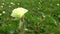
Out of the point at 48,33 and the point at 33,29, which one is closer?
the point at 48,33

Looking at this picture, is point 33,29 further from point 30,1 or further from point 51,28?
point 30,1

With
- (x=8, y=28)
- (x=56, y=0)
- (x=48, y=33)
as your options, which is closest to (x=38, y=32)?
(x=48, y=33)

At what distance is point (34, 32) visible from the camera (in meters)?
1.50

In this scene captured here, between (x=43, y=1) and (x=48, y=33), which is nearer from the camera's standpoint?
(x=48, y=33)

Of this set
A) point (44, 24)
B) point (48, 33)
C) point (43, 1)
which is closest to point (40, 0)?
point (43, 1)

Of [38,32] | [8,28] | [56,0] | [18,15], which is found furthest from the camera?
[56,0]

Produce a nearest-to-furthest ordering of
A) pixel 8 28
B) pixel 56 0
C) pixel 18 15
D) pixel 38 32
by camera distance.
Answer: pixel 18 15 < pixel 8 28 < pixel 38 32 < pixel 56 0

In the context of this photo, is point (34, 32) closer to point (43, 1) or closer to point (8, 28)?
point (8, 28)

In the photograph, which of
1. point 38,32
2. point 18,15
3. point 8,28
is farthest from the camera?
point 38,32

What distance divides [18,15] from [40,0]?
228 cm

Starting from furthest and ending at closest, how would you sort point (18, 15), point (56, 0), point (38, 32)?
point (56, 0)
point (38, 32)
point (18, 15)

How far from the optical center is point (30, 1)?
336 cm

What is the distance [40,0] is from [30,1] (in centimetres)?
20

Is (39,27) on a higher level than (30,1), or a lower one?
lower
